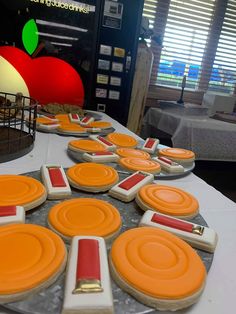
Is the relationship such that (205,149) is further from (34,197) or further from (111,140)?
(34,197)

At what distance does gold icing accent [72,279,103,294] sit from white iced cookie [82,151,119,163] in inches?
15.4

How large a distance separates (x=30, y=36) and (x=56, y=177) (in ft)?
3.45

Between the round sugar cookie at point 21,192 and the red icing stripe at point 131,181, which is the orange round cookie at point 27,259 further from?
the red icing stripe at point 131,181

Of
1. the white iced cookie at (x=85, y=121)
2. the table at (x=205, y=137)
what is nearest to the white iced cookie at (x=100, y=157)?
the white iced cookie at (x=85, y=121)

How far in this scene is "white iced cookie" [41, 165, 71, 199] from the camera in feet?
1.50

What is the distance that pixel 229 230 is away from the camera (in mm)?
455

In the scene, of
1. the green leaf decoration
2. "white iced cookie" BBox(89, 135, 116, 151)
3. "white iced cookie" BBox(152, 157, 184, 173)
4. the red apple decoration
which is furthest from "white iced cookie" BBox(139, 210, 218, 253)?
the green leaf decoration

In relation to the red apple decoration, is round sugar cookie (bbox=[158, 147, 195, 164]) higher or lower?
lower

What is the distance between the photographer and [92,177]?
0.53m

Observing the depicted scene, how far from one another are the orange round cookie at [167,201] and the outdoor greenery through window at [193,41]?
2.27 metres

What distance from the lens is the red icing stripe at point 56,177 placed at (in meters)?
0.48

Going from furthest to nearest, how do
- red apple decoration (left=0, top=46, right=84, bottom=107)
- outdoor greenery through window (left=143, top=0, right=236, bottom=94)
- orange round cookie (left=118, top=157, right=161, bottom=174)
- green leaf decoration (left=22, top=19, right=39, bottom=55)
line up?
outdoor greenery through window (left=143, top=0, right=236, bottom=94), green leaf decoration (left=22, top=19, right=39, bottom=55), red apple decoration (left=0, top=46, right=84, bottom=107), orange round cookie (left=118, top=157, right=161, bottom=174)

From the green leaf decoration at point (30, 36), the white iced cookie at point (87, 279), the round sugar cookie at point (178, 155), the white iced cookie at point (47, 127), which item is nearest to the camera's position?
the white iced cookie at point (87, 279)

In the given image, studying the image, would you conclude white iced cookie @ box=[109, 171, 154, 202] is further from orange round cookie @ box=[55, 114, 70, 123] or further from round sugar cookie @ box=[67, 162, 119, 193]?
orange round cookie @ box=[55, 114, 70, 123]
